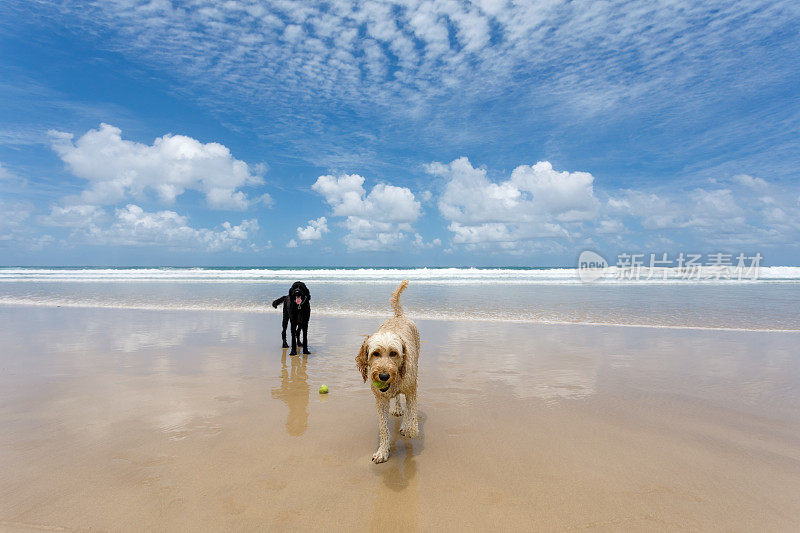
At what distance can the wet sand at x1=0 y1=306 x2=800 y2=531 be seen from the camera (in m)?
3.00

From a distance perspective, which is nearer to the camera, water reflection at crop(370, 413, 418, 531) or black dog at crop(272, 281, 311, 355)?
water reflection at crop(370, 413, 418, 531)

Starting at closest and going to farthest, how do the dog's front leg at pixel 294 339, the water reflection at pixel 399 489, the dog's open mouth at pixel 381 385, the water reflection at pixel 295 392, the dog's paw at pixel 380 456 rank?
the water reflection at pixel 399 489
the dog's open mouth at pixel 381 385
the dog's paw at pixel 380 456
the water reflection at pixel 295 392
the dog's front leg at pixel 294 339

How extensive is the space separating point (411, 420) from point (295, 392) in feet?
7.56

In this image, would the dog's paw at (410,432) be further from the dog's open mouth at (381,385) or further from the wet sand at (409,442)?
the dog's open mouth at (381,385)

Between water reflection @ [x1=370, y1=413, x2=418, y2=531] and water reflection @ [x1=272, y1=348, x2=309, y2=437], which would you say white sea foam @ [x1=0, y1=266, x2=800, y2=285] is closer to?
water reflection @ [x1=272, y1=348, x2=309, y2=437]

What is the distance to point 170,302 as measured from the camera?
17250 millimetres

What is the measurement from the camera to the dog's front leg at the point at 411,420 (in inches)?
169

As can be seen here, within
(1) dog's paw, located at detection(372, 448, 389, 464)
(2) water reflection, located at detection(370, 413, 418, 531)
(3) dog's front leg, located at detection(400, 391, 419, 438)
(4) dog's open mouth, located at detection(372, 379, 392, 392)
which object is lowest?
(2) water reflection, located at detection(370, 413, 418, 531)

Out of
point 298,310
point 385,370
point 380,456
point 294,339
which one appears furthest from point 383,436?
point 298,310

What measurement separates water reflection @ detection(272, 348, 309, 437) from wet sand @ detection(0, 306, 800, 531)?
0.11ft

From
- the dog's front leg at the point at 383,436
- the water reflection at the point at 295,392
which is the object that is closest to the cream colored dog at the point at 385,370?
the dog's front leg at the point at 383,436

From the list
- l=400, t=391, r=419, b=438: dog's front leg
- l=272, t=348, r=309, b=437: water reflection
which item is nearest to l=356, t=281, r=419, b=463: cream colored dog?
l=400, t=391, r=419, b=438: dog's front leg

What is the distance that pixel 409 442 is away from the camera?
4.26m

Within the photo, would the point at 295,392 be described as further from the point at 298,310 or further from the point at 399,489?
the point at 399,489
